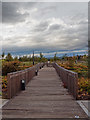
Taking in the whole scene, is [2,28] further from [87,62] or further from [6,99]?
[87,62]

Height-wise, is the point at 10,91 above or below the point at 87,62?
below

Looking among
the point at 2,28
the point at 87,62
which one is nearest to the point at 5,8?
the point at 2,28

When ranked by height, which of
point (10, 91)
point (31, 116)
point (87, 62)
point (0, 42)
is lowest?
point (31, 116)

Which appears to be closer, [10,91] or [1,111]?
[1,111]

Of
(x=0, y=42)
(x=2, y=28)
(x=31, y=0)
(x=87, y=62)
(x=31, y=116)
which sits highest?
(x=31, y=0)

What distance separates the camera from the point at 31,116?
3176 mm

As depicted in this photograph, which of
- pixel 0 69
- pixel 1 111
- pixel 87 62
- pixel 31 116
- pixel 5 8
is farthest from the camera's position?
pixel 0 69

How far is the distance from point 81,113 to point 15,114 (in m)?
1.77

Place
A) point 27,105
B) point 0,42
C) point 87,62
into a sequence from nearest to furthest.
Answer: point 27,105, point 0,42, point 87,62

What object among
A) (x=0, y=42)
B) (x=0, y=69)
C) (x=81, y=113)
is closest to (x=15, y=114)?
(x=81, y=113)

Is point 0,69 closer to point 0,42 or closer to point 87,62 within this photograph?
point 0,42

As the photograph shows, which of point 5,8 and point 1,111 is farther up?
point 5,8

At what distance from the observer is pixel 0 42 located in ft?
19.7

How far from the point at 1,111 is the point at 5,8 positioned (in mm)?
4376
